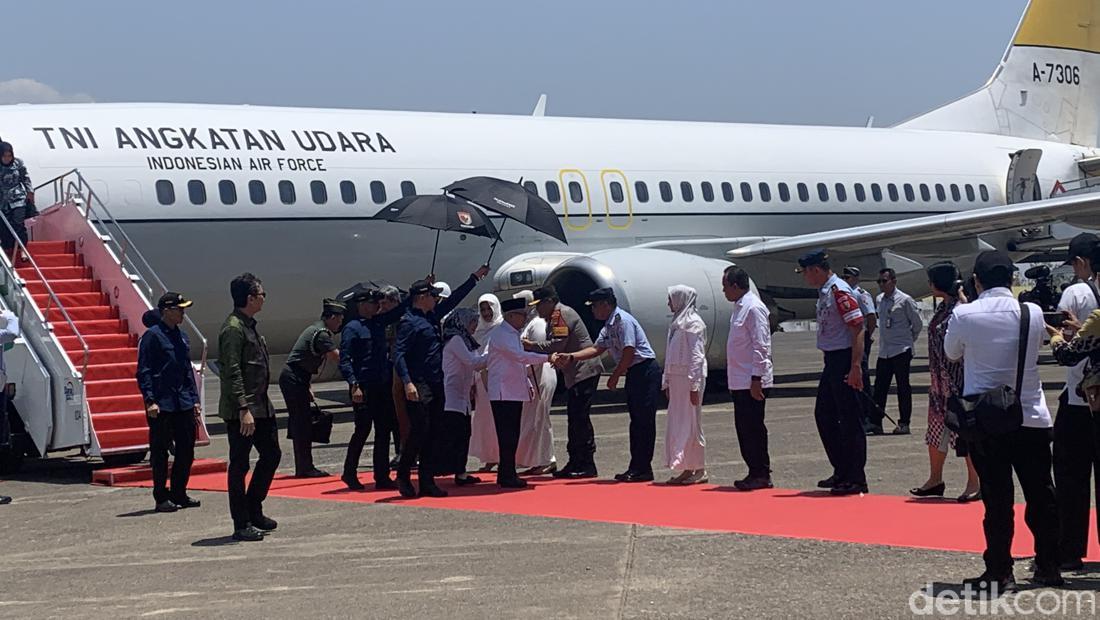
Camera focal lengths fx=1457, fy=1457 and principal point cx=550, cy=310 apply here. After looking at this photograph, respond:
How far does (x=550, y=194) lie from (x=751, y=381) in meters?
8.36

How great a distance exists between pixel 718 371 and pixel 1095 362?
41.0ft

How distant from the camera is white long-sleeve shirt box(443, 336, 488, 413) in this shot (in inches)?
436

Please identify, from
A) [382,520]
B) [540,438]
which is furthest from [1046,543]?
[540,438]

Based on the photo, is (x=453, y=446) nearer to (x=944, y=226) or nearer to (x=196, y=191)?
(x=196, y=191)

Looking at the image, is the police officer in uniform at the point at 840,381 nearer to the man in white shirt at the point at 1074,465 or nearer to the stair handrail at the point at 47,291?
the man in white shirt at the point at 1074,465

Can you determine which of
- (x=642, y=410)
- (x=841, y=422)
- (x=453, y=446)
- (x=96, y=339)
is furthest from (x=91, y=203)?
(x=841, y=422)

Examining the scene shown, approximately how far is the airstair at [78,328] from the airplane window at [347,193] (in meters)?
2.61

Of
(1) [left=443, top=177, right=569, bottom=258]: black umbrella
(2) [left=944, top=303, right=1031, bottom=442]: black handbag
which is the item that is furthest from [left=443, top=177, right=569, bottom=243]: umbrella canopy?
(2) [left=944, top=303, right=1031, bottom=442]: black handbag

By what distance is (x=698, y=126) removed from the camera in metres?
21.0

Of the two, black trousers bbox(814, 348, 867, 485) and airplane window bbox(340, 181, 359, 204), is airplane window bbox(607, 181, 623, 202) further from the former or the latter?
black trousers bbox(814, 348, 867, 485)

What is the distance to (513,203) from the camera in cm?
1489

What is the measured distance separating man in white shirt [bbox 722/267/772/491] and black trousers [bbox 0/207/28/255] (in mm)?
7077

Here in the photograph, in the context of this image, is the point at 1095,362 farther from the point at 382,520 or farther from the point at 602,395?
the point at 602,395

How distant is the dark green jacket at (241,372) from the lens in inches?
360
